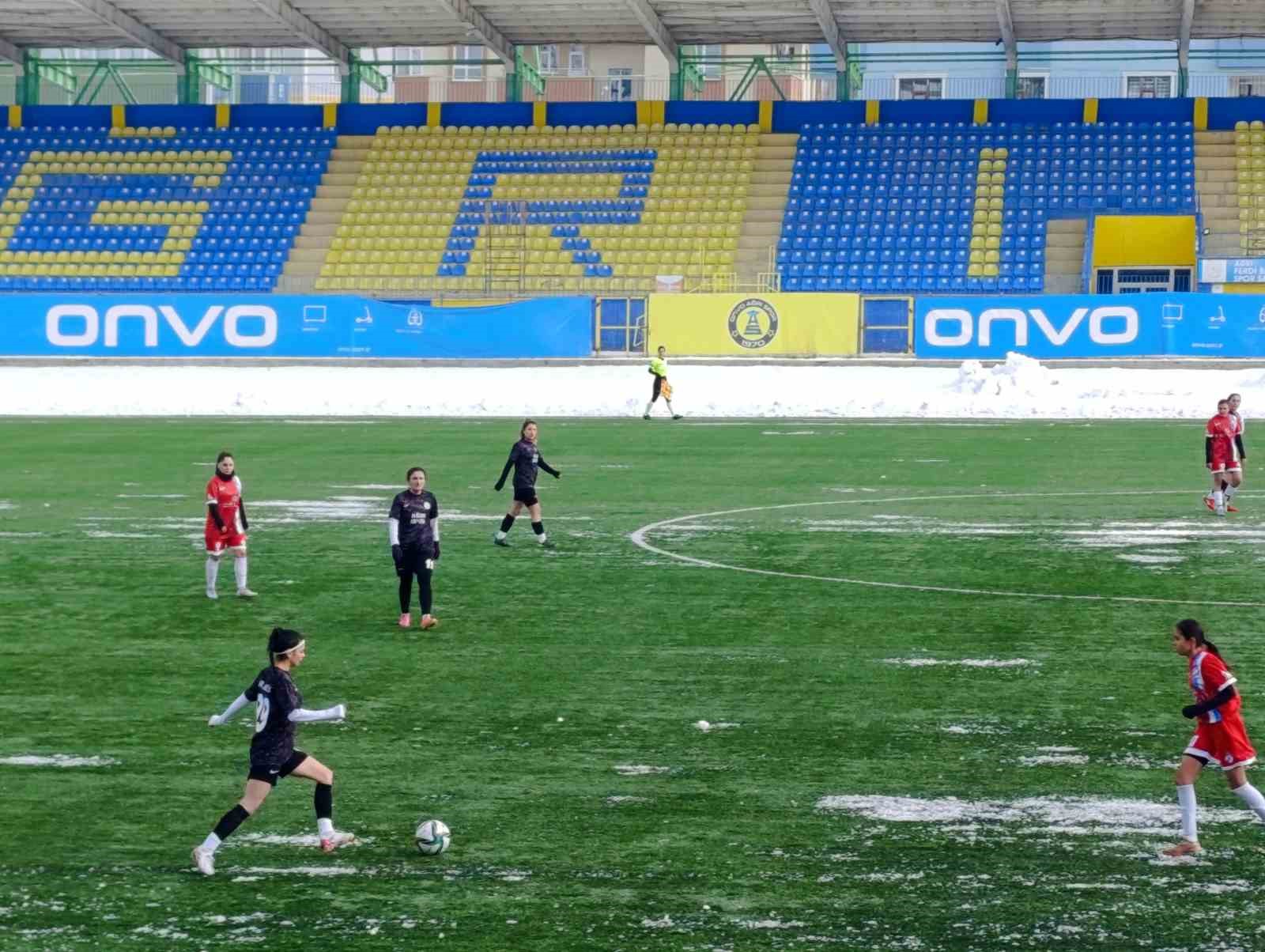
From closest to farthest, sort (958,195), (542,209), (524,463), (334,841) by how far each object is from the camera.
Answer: (334,841) < (524,463) < (958,195) < (542,209)

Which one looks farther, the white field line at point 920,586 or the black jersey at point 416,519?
the white field line at point 920,586

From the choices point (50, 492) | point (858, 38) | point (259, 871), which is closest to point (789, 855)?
point (259, 871)

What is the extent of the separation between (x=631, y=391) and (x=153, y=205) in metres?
23.7

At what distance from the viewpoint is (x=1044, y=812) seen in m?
11.0

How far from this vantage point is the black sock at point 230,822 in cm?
966

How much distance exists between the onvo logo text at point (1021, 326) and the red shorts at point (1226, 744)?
42.7 meters

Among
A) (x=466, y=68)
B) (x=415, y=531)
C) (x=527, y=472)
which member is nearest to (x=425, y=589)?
(x=415, y=531)

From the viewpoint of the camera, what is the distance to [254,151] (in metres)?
66.4

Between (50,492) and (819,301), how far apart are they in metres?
28.6

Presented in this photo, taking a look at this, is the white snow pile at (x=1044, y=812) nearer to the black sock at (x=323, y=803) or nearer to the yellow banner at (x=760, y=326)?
the black sock at (x=323, y=803)

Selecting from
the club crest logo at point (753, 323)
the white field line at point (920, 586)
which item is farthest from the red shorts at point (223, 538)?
the club crest logo at point (753, 323)

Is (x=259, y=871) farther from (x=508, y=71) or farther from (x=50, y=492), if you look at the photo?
(x=508, y=71)

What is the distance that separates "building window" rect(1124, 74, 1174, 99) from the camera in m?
84.9

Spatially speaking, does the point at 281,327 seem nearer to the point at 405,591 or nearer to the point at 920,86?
the point at 405,591
